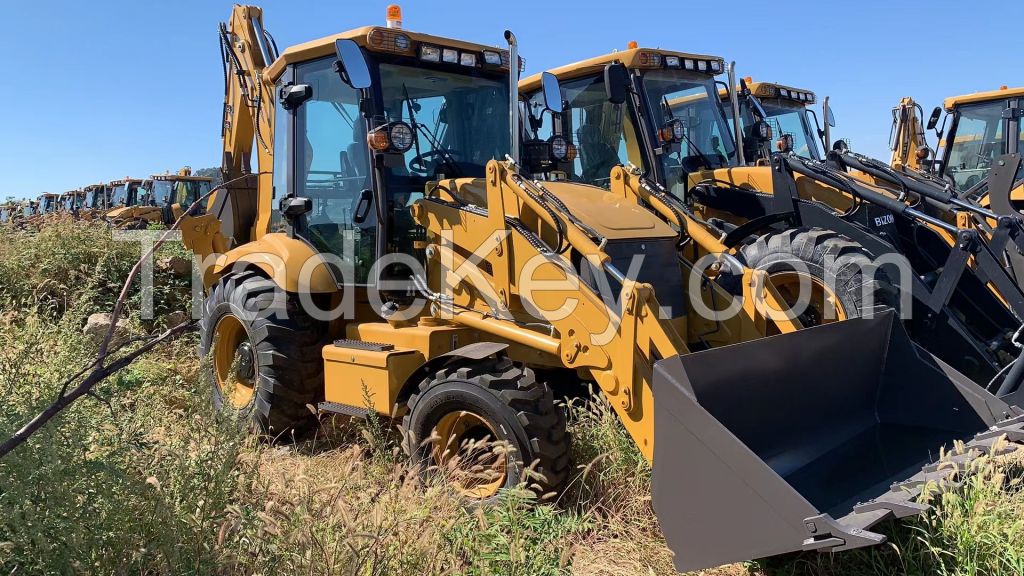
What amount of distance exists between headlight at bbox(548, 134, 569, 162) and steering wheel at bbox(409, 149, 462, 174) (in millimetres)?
744

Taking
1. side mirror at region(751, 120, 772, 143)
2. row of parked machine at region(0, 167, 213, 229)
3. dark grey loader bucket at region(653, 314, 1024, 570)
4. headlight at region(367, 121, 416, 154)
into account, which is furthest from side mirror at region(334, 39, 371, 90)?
row of parked machine at region(0, 167, 213, 229)

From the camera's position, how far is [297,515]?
2.83m

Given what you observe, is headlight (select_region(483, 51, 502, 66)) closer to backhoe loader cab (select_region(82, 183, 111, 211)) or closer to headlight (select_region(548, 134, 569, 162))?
headlight (select_region(548, 134, 569, 162))

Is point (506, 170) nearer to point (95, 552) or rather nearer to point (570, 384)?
point (570, 384)

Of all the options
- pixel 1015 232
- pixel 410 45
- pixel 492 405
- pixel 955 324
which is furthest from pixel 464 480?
pixel 1015 232

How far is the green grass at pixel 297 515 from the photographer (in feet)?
8.26

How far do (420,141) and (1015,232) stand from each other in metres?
3.99

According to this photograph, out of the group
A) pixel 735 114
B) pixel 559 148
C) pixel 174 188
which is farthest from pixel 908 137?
pixel 174 188

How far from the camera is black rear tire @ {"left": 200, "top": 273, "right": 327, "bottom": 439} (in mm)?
5191

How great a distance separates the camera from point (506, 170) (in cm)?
452

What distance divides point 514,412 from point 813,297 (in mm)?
2824

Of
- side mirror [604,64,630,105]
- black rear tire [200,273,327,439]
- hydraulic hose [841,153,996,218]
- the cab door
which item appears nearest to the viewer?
the cab door

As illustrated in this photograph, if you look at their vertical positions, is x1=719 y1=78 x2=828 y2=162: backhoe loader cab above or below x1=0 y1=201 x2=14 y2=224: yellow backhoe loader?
above

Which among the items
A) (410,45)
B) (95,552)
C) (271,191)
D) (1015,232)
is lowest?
(95,552)
